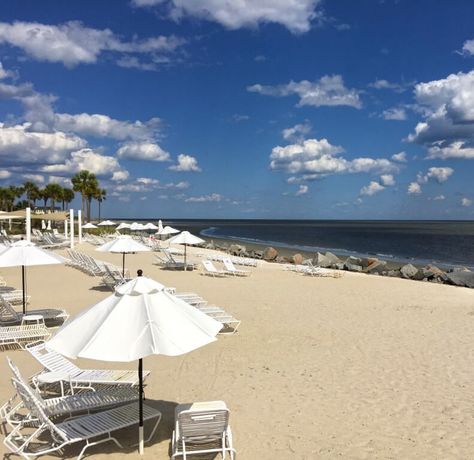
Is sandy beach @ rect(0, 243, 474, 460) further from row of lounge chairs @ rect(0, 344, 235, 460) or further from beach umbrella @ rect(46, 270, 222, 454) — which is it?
beach umbrella @ rect(46, 270, 222, 454)

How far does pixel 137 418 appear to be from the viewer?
16.2 feet

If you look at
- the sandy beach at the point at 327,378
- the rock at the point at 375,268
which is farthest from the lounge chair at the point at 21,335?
the rock at the point at 375,268

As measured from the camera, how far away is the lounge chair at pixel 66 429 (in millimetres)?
4438

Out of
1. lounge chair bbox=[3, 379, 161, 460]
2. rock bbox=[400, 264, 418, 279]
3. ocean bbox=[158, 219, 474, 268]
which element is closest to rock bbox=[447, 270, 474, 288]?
rock bbox=[400, 264, 418, 279]

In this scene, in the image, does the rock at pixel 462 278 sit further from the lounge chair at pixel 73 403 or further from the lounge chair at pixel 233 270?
the lounge chair at pixel 73 403

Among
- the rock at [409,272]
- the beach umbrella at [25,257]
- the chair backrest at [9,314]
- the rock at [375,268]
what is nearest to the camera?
the beach umbrella at [25,257]

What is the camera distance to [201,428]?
454 centimetres

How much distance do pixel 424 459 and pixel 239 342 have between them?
176 inches

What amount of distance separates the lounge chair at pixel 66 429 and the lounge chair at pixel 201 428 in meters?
0.52

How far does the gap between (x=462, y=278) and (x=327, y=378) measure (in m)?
17.0

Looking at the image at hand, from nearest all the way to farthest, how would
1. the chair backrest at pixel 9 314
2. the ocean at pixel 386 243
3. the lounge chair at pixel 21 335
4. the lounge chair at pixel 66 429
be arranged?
the lounge chair at pixel 66 429 → the lounge chair at pixel 21 335 → the chair backrest at pixel 9 314 → the ocean at pixel 386 243

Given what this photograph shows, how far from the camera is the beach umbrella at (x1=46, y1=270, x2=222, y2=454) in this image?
4.07 meters

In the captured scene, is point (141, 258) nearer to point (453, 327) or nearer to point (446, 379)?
point (453, 327)

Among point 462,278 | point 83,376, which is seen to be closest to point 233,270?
point 462,278
